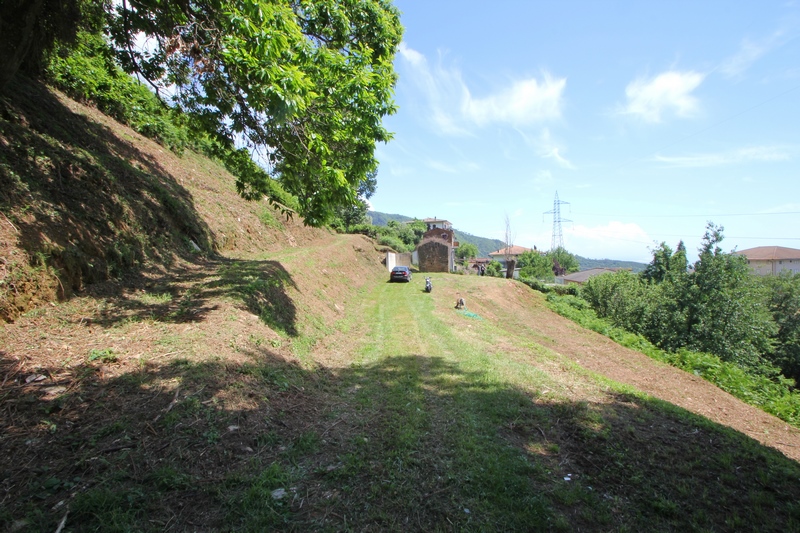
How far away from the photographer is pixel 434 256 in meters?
38.5

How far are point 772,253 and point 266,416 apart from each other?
9959cm

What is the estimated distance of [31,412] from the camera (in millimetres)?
3396

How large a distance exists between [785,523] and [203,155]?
24.1 m

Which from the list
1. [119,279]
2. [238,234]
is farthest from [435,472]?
[238,234]

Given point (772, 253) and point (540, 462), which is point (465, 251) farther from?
point (540, 462)

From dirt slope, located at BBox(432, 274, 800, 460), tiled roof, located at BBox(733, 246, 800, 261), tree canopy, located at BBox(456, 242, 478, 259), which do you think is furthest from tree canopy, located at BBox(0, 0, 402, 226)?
tree canopy, located at BBox(456, 242, 478, 259)

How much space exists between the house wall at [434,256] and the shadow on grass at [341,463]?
109 feet

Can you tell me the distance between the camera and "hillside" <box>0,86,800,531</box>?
9.75 feet

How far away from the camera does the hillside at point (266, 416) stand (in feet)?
9.75

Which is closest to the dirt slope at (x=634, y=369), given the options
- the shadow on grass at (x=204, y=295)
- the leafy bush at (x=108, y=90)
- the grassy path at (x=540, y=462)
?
the grassy path at (x=540, y=462)

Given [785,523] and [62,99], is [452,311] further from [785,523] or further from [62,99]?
[62,99]

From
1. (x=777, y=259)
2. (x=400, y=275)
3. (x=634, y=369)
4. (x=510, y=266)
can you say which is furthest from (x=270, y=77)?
(x=777, y=259)

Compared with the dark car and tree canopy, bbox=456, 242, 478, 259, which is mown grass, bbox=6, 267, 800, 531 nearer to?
the dark car

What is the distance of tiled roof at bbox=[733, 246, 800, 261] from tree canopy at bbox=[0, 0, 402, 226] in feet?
290
